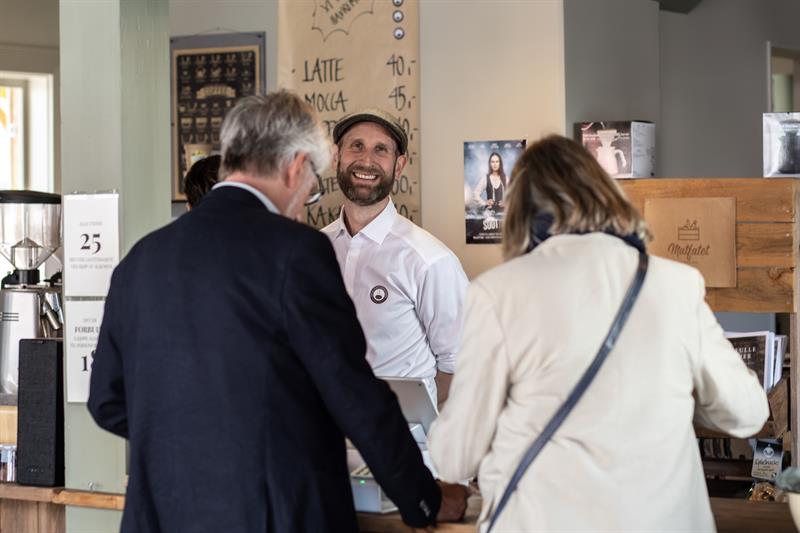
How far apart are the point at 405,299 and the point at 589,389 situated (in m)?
1.89

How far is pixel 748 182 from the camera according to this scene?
11.0 ft

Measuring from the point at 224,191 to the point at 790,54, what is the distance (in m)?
6.15

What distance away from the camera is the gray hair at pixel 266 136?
2225mm

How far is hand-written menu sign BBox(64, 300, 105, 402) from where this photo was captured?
2963 mm

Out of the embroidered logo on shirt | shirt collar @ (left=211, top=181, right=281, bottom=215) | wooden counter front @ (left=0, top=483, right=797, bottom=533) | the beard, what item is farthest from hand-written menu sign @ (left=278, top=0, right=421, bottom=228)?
shirt collar @ (left=211, top=181, right=281, bottom=215)

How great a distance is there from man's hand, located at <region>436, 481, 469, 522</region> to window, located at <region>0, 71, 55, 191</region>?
6.00 metres

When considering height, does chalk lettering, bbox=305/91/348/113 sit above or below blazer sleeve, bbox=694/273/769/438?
above

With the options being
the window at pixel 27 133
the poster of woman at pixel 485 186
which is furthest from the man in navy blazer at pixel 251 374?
the window at pixel 27 133

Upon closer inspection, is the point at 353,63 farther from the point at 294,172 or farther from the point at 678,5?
the point at 294,172

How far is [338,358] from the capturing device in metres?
2.08

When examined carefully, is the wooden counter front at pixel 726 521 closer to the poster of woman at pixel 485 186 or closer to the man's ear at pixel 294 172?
the man's ear at pixel 294 172

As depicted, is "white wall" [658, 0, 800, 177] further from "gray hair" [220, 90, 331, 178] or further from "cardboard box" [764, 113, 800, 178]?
"gray hair" [220, 90, 331, 178]

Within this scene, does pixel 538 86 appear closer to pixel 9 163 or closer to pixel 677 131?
pixel 677 131

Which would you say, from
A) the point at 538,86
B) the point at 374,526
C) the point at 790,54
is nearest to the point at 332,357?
the point at 374,526
